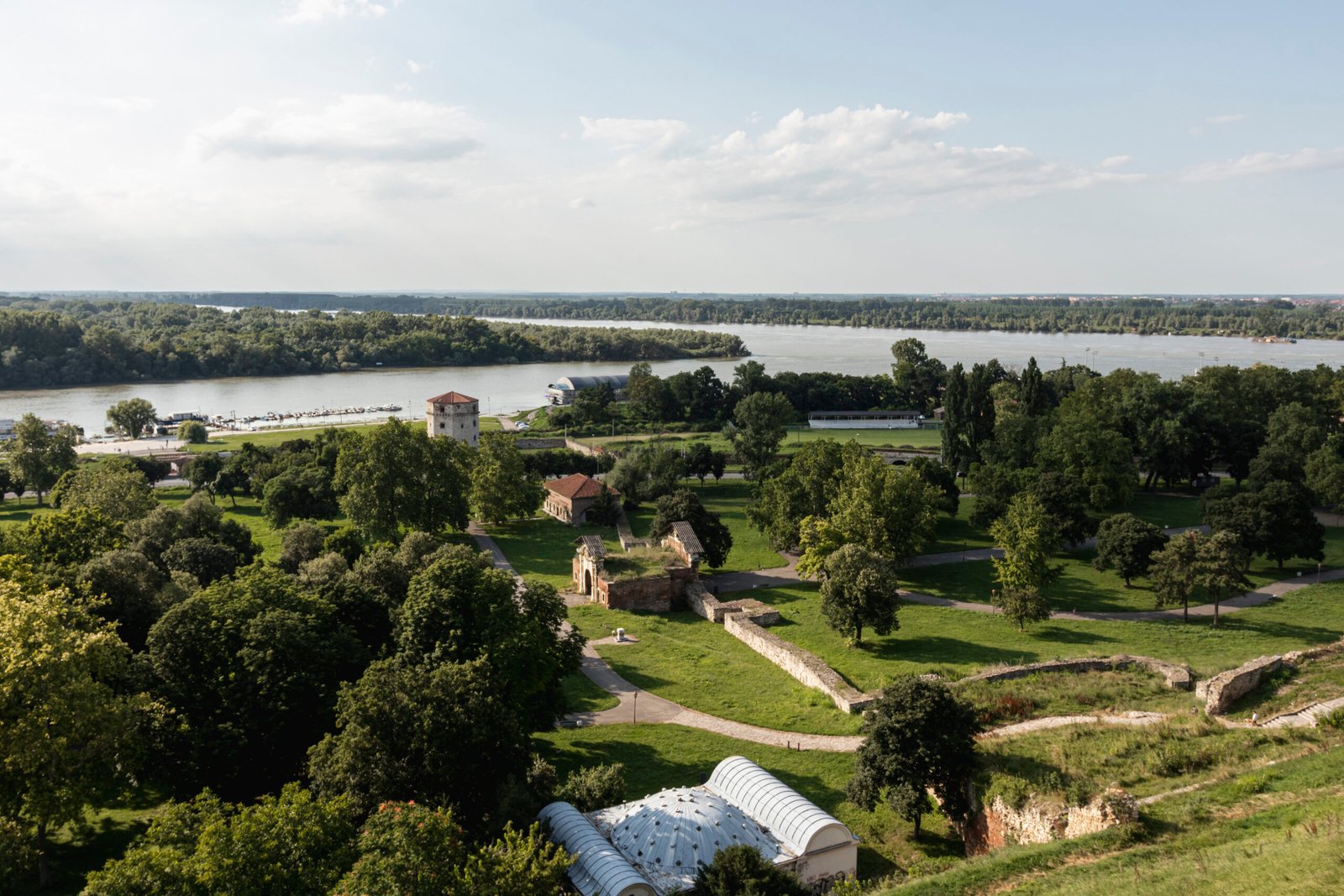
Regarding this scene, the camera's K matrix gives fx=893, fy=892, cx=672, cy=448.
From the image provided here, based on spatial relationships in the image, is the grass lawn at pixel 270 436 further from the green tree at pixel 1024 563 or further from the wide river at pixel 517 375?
the green tree at pixel 1024 563

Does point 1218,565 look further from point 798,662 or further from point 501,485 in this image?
point 501,485

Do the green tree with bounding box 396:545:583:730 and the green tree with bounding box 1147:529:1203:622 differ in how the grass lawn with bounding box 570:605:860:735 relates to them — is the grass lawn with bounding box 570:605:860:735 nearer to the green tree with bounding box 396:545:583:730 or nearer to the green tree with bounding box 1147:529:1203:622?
the green tree with bounding box 396:545:583:730

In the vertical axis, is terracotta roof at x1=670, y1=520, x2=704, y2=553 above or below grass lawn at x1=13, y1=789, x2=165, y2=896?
above

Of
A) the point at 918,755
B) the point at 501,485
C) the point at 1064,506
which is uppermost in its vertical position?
the point at 1064,506

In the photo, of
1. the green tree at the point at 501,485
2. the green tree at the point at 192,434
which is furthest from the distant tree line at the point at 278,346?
the green tree at the point at 501,485

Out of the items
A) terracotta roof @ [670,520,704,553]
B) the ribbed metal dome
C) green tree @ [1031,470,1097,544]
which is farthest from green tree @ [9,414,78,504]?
green tree @ [1031,470,1097,544]

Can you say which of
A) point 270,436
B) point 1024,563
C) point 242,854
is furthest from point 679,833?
point 270,436
